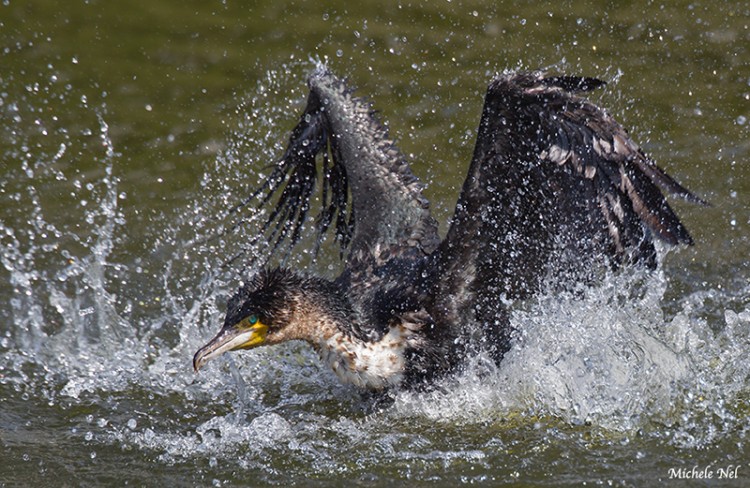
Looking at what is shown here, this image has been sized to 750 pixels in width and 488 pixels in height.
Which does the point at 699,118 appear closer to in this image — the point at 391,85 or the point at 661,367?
the point at 391,85

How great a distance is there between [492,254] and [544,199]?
0.38 meters

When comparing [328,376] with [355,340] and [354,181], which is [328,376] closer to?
[355,340]

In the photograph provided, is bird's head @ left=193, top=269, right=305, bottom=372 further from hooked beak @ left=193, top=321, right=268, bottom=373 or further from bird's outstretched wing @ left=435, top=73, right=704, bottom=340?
bird's outstretched wing @ left=435, top=73, right=704, bottom=340

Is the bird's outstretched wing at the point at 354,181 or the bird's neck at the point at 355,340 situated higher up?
the bird's outstretched wing at the point at 354,181

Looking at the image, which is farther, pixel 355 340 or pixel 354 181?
pixel 354 181

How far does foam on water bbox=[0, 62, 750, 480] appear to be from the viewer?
543 centimetres

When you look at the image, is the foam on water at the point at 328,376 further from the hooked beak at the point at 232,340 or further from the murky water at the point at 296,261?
the hooked beak at the point at 232,340

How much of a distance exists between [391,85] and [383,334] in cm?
439

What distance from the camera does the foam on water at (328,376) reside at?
543 cm

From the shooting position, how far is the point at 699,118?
8820 mm

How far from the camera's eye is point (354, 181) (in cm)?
655

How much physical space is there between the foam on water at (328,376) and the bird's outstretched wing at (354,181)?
27.8 inches
